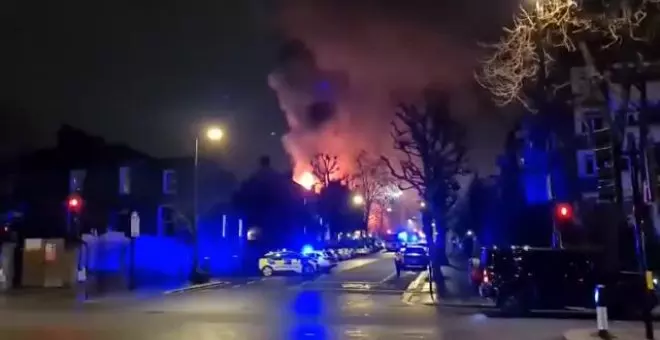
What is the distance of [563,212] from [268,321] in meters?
9.81

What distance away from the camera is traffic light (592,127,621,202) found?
52.0 ft

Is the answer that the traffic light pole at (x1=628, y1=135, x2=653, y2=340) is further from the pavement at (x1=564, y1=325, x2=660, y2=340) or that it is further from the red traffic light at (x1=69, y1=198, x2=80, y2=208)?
the red traffic light at (x1=69, y1=198, x2=80, y2=208)

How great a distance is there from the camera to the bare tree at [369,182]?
262 ft

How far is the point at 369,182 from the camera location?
9200cm

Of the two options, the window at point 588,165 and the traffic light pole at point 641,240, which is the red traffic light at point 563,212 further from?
the window at point 588,165

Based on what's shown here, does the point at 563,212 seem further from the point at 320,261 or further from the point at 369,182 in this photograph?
the point at 369,182

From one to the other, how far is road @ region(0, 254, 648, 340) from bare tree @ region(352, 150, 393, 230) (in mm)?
47938

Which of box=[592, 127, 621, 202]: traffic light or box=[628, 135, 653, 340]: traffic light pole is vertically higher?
box=[592, 127, 621, 202]: traffic light

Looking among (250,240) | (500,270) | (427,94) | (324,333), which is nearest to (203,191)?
(250,240)

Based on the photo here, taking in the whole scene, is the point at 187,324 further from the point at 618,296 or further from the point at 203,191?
the point at 203,191

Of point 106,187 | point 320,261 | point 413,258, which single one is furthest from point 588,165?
point 106,187

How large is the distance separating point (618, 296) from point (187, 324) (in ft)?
38.4

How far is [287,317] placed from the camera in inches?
832

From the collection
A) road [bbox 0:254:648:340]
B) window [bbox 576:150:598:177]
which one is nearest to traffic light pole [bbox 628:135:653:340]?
road [bbox 0:254:648:340]
